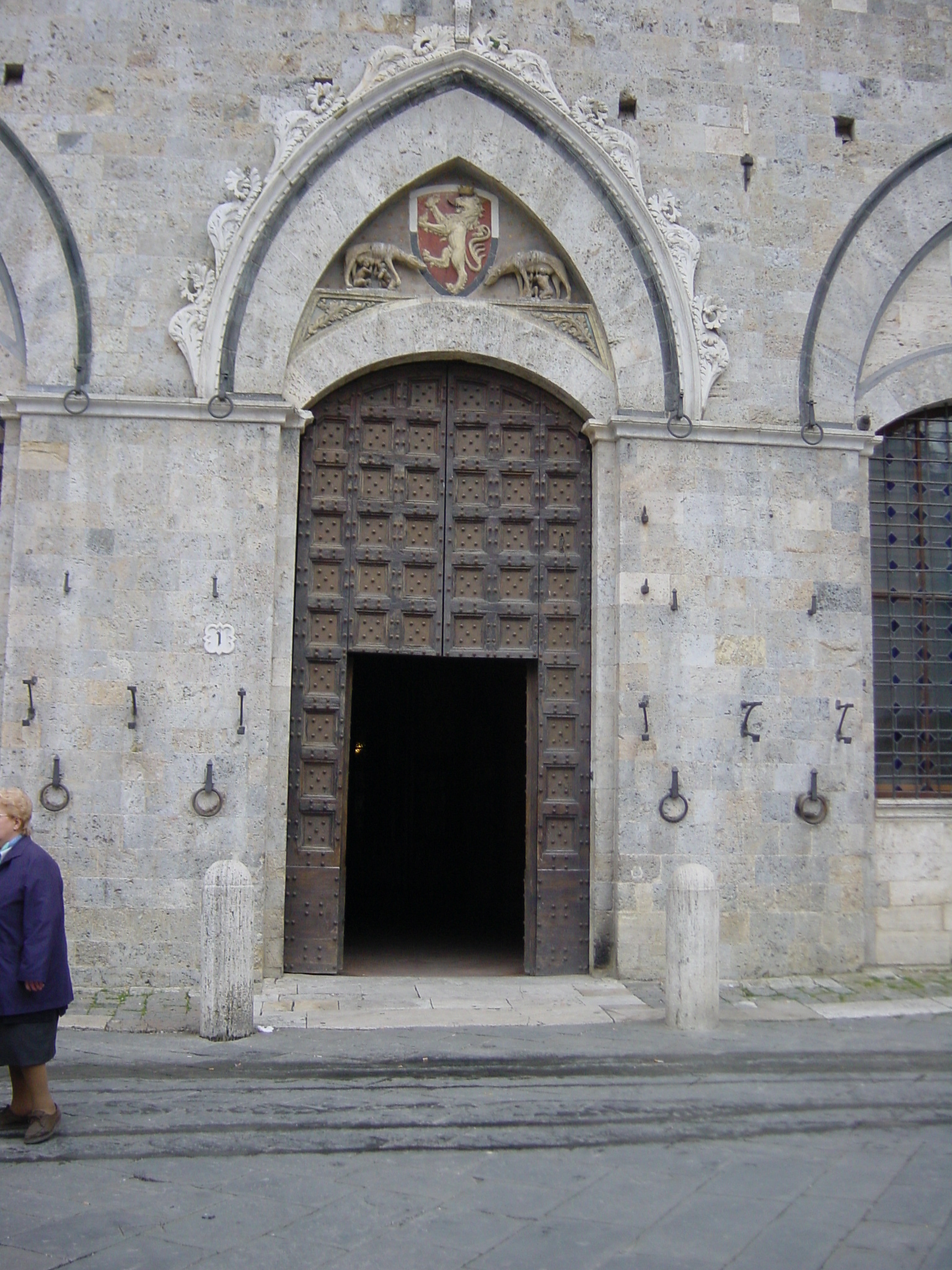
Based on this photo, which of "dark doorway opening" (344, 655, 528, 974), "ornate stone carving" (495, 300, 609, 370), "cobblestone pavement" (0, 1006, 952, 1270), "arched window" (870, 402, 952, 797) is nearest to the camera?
"cobblestone pavement" (0, 1006, 952, 1270)

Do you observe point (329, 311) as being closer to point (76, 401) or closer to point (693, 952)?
point (76, 401)

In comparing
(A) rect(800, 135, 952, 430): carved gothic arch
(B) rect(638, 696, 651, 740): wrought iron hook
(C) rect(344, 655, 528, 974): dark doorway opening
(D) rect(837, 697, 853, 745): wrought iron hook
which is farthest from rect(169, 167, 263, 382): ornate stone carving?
(D) rect(837, 697, 853, 745): wrought iron hook

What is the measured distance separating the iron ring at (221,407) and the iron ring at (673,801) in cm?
427

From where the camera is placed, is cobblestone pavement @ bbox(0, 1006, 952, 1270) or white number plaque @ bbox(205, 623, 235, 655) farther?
white number plaque @ bbox(205, 623, 235, 655)

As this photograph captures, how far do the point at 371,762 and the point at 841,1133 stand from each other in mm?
9412

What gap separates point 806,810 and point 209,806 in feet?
14.4

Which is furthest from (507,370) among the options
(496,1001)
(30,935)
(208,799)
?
(30,935)

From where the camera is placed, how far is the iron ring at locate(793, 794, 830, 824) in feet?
27.5

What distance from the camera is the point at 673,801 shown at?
27.1 ft

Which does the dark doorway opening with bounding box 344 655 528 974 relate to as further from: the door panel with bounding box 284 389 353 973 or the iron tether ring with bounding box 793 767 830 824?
the iron tether ring with bounding box 793 767 830 824

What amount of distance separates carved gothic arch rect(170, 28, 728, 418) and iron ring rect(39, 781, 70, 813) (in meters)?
3.25

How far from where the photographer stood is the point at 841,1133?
16.6ft

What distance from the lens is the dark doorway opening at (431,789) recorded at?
12266 mm

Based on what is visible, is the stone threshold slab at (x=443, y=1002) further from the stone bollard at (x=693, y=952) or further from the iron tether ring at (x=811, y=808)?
the iron tether ring at (x=811, y=808)
